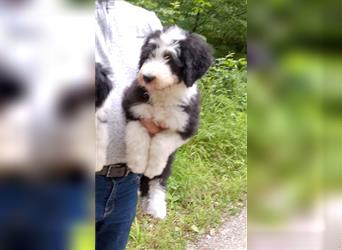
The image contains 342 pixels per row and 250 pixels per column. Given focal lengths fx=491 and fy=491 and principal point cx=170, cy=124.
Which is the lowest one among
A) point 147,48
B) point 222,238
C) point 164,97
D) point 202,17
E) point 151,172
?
point 222,238

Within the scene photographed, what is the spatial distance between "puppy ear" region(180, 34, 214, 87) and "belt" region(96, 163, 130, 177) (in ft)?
1.22

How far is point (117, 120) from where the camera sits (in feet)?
4.35

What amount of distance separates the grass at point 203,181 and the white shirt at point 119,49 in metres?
1.25

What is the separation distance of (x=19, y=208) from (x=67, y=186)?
0.06 metres

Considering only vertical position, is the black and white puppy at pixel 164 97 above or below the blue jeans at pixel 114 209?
above

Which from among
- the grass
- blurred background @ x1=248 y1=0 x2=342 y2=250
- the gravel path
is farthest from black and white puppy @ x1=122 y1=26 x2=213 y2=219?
the gravel path

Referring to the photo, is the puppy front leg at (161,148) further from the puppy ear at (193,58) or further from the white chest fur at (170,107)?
the puppy ear at (193,58)

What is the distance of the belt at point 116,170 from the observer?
1294mm

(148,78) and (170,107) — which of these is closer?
(148,78)

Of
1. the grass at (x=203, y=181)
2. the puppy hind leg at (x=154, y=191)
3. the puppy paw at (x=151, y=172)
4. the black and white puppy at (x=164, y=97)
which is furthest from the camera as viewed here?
the grass at (x=203, y=181)

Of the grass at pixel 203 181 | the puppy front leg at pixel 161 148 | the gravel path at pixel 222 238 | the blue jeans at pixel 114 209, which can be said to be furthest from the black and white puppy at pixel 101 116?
the gravel path at pixel 222 238

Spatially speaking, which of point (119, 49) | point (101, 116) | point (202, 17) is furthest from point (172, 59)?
point (101, 116)

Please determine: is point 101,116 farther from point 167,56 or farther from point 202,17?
point 202,17

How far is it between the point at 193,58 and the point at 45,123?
1044 mm
